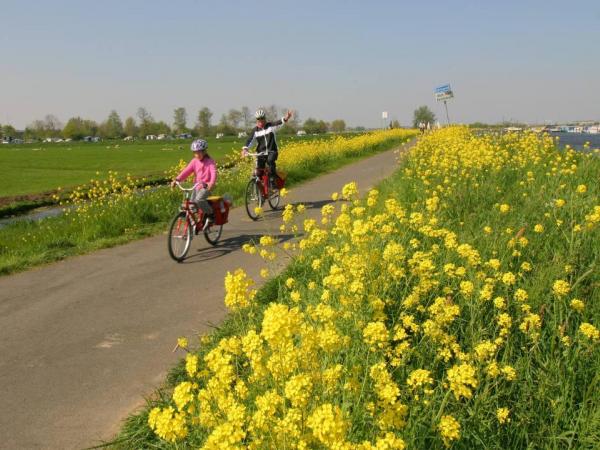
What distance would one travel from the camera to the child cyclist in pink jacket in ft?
25.6

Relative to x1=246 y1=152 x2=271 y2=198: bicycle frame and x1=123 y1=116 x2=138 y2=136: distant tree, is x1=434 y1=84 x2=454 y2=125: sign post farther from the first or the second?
x1=123 y1=116 x2=138 y2=136: distant tree

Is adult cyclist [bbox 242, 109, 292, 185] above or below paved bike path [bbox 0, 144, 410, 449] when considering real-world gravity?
above

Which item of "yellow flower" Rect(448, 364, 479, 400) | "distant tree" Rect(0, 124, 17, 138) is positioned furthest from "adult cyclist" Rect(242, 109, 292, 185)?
"distant tree" Rect(0, 124, 17, 138)

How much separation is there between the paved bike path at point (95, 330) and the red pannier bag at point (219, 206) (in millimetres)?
517

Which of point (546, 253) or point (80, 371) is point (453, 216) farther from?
point (80, 371)

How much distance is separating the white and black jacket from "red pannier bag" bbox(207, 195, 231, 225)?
9.98ft

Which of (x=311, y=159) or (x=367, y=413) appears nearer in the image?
(x=367, y=413)

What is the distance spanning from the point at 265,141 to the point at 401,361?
349 inches

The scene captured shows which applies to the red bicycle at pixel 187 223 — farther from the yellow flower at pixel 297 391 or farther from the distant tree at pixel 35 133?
the distant tree at pixel 35 133

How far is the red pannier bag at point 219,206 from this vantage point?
802cm

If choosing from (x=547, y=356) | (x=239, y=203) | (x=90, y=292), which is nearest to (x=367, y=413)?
(x=547, y=356)

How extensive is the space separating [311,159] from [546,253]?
1681 cm

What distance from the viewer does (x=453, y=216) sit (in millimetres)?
7062

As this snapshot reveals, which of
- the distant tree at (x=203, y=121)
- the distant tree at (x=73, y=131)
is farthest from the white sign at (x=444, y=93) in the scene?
the distant tree at (x=73, y=131)
